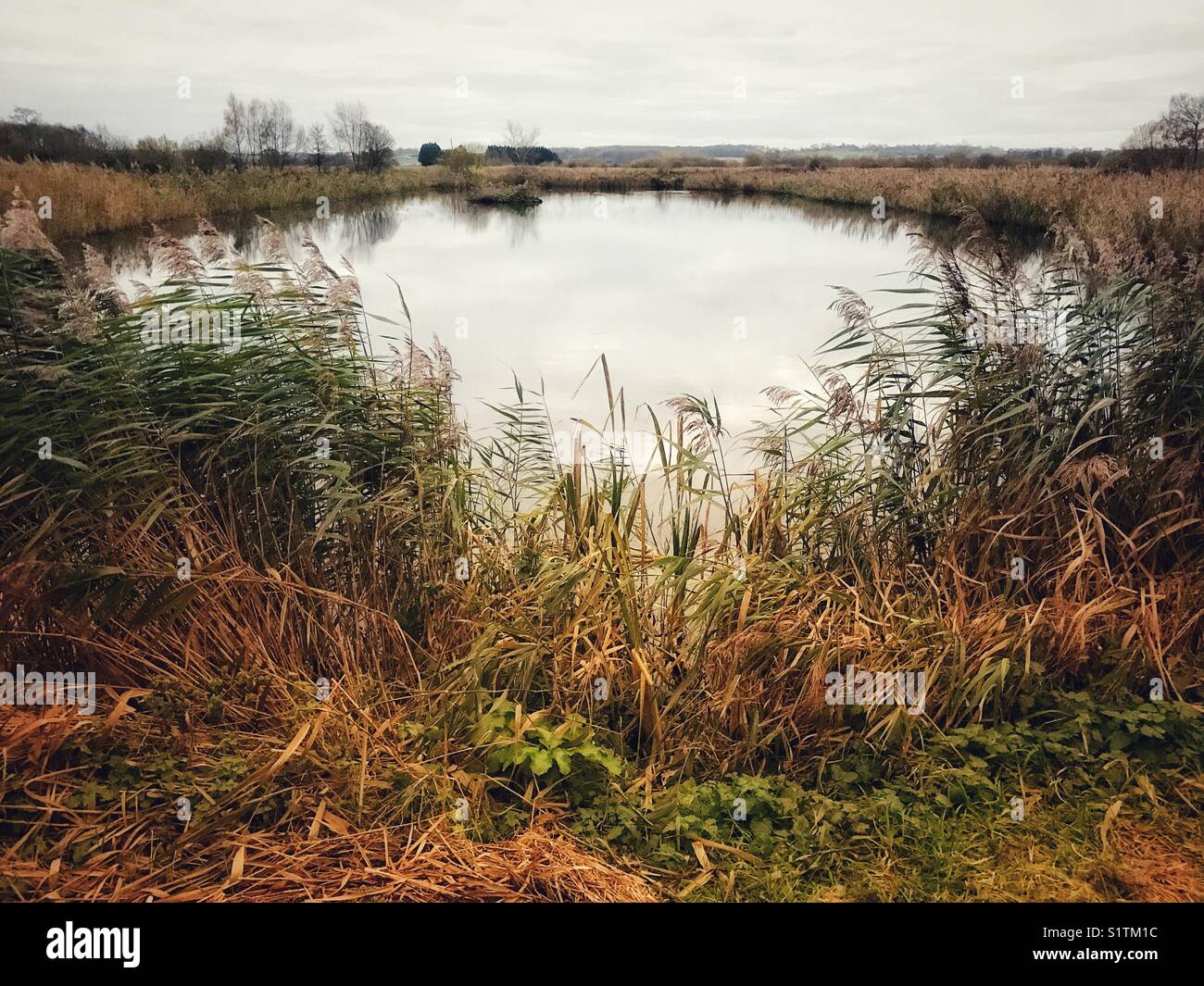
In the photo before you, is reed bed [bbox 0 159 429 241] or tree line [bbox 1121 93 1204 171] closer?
tree line [bbox 1121 93 1204 171]

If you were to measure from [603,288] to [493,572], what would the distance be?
678 centimetres

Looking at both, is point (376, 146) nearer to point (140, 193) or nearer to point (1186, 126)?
point (140, 193)

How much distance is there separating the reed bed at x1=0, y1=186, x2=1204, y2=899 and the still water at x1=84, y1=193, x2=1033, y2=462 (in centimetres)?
49

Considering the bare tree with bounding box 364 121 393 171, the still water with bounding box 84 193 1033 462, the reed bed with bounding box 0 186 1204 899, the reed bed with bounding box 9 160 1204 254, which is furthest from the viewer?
the bare tree with bounding box 364 121 393 171

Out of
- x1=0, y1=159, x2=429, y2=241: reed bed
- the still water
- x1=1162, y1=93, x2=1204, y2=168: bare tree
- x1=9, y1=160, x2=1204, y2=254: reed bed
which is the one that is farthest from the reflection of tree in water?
x1=1162, y1=93, x2=1204, y2=168: bare tree

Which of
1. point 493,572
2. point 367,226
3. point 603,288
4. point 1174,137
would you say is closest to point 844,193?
point 367,226

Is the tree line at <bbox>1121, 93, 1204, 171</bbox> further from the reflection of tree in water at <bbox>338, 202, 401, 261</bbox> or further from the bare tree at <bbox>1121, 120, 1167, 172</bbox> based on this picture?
the reflection of tree in water at <bbox>338, 202, 401, 261</bbox>

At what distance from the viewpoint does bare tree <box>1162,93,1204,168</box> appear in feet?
16.4

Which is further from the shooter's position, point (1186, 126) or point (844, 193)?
point (844, 193)

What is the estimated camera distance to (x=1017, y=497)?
3.49 meters

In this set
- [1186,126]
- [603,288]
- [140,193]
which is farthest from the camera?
[603,288]

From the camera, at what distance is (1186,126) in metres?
5.41

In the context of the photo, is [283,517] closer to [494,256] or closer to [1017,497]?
[1017,497]
